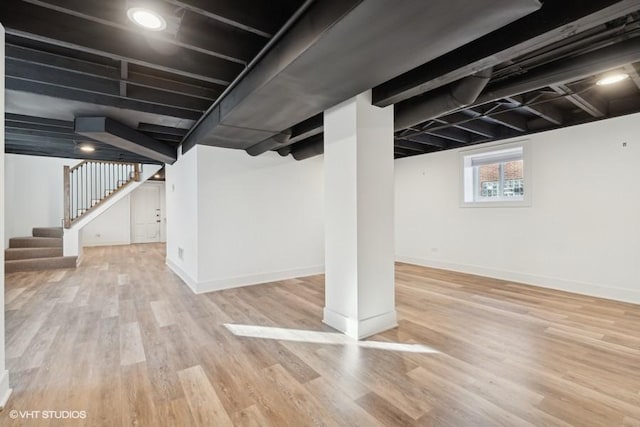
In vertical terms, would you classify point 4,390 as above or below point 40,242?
below

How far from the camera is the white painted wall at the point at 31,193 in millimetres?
6963

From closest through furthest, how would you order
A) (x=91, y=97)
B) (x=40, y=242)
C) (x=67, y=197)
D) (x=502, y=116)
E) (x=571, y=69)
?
1. (x=571, y=69)
2. (x=91, y=97)
3. (x=502, y=116)
4. (x=67, y=197)
5. (x=40, y=242)

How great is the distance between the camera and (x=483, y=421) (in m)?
1.67

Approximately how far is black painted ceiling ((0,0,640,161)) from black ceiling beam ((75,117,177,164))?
0.14m

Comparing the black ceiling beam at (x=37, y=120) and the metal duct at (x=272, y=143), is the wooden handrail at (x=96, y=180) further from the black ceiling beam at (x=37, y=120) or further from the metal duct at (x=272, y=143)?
the metal duct at (x=272, y=143)

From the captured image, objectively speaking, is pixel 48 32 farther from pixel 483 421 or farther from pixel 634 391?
pixel 634 391

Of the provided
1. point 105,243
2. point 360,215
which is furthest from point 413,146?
point 105,243

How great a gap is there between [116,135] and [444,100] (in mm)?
3875

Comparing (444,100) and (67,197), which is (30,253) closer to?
(67,197)

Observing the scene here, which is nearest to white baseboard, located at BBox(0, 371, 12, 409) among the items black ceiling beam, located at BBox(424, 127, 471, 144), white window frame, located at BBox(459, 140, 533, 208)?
black ceiling beam, located at BBox(424, 127, 471, 144)

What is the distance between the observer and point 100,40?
6.75 ft

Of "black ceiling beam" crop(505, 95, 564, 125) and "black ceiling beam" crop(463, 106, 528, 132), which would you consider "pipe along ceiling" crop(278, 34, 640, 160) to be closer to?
"black ceiling beam" crop(505, 95, 564, 125)

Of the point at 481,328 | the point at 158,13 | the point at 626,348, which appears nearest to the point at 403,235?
the point at 481,328

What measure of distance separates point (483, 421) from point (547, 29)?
228 cm
